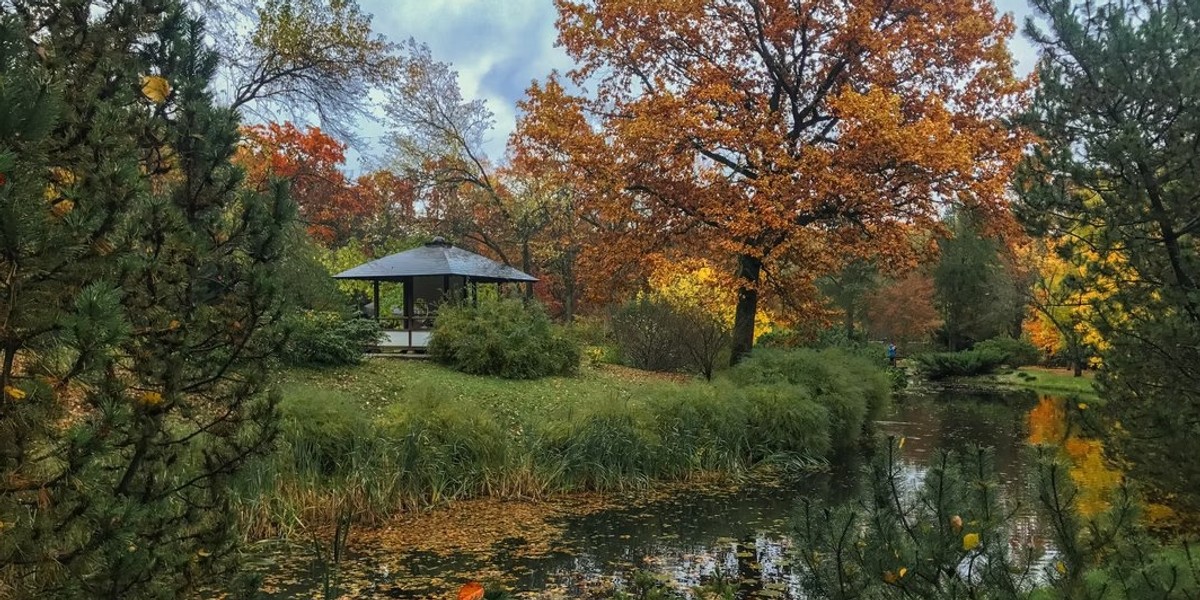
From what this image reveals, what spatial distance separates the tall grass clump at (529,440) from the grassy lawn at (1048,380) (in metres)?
14.6

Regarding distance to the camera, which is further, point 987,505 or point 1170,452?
point 1170,452

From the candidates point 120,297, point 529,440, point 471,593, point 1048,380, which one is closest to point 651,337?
point 529,440

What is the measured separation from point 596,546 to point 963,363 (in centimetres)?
2504

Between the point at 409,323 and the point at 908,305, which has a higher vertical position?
the point at 908,305

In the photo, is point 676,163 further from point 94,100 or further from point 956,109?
point 94,100

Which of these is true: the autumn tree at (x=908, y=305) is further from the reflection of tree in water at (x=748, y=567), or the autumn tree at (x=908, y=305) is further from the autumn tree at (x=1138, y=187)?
the autumn tree at (x=1138, y=187)

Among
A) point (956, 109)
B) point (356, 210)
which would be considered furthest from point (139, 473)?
point (356, 210)

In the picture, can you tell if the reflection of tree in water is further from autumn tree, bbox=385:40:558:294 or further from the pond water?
autumn tree, bbox=385:40:558:294

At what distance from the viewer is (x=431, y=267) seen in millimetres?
16125

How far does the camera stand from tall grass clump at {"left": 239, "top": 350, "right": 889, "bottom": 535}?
673 centimetres

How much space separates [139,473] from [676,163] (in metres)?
11.4

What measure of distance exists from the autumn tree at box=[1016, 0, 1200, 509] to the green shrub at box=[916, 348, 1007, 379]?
2645 centimetres

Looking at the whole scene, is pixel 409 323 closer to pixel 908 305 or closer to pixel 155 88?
pixel 155 88

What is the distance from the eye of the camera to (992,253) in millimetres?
31031
